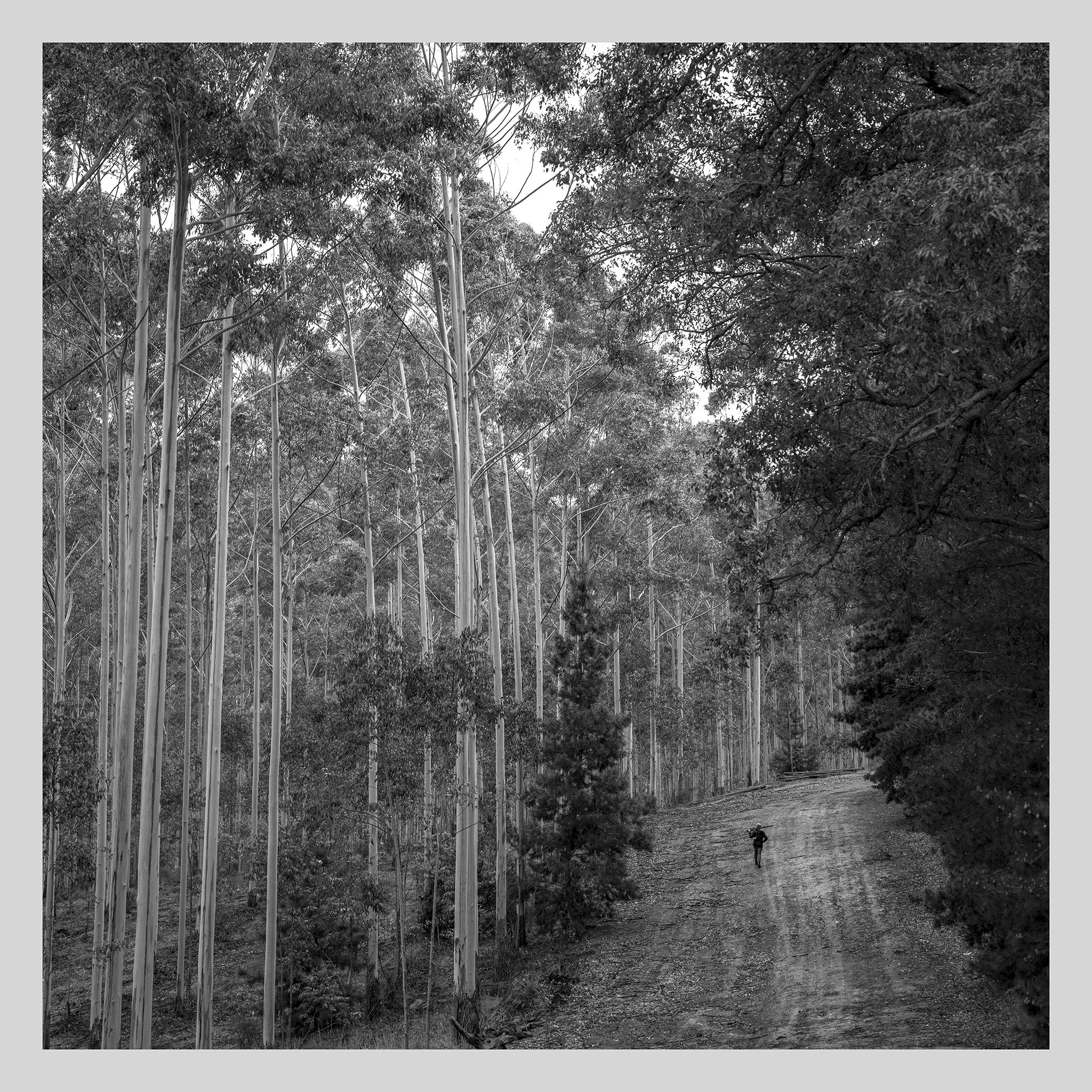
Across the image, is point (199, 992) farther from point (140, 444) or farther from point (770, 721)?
point (770, 721)

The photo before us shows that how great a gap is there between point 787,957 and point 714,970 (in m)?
1.07

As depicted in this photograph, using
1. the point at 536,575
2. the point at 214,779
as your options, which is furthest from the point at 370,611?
the point at 536,575

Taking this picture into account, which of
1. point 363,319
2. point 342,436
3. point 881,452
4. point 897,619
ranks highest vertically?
point 363,319

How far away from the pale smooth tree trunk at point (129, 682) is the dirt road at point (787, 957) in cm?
471

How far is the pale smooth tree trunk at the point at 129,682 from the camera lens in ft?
27.3

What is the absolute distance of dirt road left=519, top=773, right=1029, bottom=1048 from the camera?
11.0 metres

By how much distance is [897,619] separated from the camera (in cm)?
1466

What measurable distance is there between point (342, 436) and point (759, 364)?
28.0 feet

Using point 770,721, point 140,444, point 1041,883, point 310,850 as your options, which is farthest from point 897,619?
point 770,721

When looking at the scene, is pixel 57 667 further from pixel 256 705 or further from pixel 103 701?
pixel 256 705

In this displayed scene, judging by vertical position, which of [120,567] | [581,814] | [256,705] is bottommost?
[581,814]

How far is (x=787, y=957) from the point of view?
14375 millimetres

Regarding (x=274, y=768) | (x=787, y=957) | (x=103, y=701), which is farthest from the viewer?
(x=787, y=957)

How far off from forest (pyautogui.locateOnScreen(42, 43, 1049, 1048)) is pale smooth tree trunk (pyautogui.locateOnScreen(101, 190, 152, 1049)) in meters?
0.07
